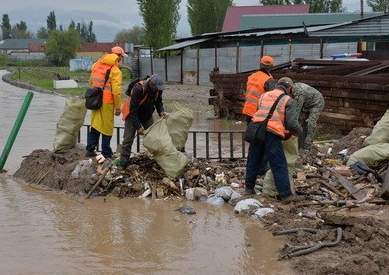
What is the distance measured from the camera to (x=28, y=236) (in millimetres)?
6664

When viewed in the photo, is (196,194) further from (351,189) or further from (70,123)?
(70,123)

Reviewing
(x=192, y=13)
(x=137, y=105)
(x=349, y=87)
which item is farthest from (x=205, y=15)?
(x=137, y=105)

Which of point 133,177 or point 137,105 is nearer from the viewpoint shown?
point 133,177

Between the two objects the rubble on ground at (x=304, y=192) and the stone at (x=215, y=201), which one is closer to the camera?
the rubble on ground at (x=304, y=192)

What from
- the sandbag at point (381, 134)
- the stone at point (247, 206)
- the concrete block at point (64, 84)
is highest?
the sandbag at point (381, 134)

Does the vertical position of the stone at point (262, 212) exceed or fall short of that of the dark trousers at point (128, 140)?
it falls short

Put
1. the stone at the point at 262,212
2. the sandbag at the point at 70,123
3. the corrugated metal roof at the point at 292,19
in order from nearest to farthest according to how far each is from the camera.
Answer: the stone at the point at 262,212 → the sandbag at the point at 70,123 → the corrugated metal roof at the point at 292,19

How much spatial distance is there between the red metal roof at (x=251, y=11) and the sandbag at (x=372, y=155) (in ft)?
151

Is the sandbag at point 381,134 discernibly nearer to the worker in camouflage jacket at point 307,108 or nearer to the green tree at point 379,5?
the worker in camouflage jacket at point 307,108

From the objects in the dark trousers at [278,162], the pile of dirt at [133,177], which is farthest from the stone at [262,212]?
the pile of dirt at [133,177]

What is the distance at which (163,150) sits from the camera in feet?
27.4

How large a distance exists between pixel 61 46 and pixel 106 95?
271ft

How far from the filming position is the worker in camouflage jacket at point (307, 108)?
945cm

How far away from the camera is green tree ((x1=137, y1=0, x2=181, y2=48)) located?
2032 inches
